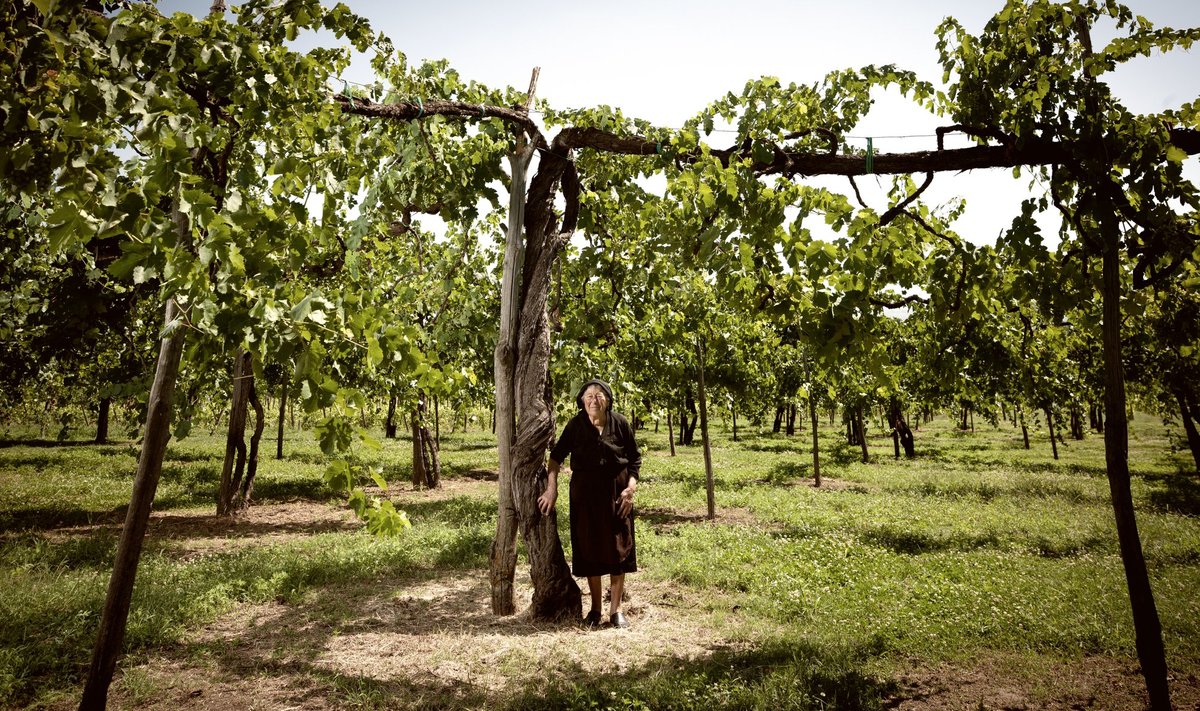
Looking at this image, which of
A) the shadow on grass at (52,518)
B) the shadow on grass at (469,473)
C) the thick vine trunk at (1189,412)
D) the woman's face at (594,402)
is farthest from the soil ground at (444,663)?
the thick vine trunk at (1189,412)

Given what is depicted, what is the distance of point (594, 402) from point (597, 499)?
36.7 inches

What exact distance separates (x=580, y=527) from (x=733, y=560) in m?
3.64

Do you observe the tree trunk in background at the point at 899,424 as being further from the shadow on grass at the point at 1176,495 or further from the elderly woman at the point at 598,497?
the elderly woman at the point at 598,497

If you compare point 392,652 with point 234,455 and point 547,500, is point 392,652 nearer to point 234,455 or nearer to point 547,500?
point 547,500

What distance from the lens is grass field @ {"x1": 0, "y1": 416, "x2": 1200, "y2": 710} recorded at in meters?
4.16

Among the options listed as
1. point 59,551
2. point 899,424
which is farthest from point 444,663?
point 899,424

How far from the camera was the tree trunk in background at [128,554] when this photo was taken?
3.12 meters

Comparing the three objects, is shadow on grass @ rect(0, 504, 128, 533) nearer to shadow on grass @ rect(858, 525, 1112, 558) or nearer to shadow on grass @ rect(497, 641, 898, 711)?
shadow on grass @ rect(497, 641, 898, 711)

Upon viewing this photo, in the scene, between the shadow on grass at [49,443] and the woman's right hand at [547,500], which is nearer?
the woman's right hand at [547,500]

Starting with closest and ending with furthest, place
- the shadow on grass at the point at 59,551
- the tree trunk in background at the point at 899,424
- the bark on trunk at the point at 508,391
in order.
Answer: the bark on trunk at the point at 508,391 < the shadow on grass at the point at 59,551 < the tree trunk in background at the point at 899,424

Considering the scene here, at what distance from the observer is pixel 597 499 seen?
213 inches

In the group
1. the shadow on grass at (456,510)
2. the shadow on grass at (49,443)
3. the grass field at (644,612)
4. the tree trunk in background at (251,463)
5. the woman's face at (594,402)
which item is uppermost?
the woman's face at (594,402)

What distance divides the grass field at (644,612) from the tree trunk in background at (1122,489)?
82 cm

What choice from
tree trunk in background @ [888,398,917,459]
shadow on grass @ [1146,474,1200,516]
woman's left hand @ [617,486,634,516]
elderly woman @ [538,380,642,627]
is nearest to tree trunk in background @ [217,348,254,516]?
elderly woman @ [538,380,642,627]
